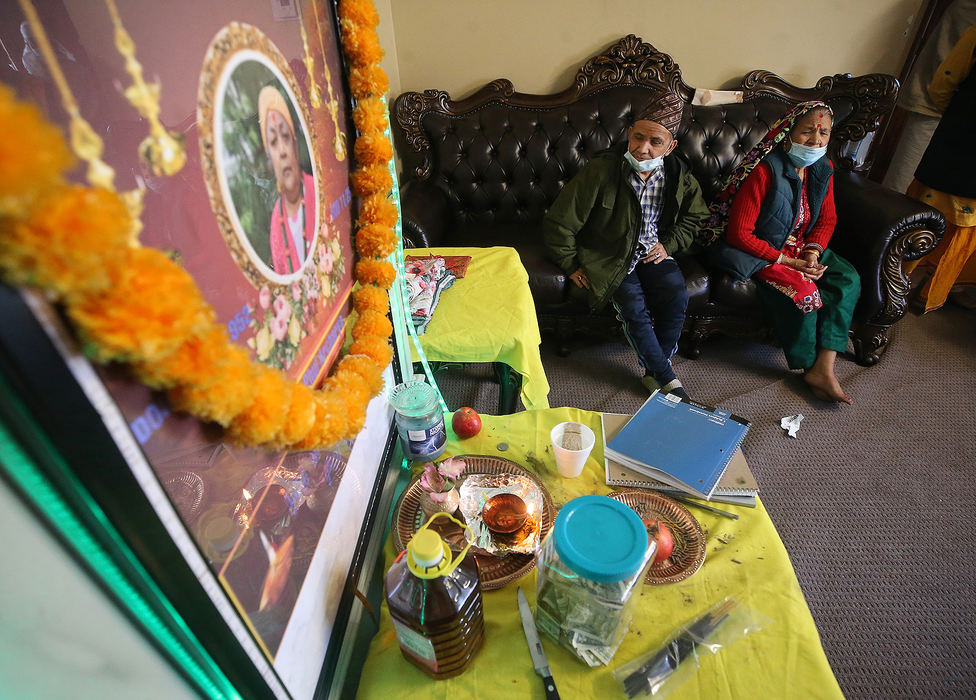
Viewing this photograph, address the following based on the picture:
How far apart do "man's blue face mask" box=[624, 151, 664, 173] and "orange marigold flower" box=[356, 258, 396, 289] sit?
147 cm

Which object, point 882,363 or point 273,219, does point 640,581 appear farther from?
point 882,363

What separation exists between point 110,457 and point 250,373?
12cm

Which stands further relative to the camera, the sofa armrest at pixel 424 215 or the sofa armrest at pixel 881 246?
the sofa armrest at pixel 424 215

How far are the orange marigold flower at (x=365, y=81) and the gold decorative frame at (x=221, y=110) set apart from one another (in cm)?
23

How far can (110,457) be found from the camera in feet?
0.92

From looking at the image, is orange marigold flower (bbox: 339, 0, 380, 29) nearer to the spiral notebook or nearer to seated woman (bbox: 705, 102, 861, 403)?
the spiral notebook

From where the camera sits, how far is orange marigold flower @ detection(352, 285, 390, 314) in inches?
30.7

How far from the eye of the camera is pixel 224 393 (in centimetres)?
35

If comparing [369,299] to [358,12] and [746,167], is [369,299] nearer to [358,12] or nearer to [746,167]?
[358,12]

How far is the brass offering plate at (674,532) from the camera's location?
73 centimetres

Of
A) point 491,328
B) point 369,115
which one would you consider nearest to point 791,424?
point 491,328

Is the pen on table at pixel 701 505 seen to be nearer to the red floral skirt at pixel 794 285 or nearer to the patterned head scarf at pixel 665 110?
the patterned head scarf at pixel 665 110

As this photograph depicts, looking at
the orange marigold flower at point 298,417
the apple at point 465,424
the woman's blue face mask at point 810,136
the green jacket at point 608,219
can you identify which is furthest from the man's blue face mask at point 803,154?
the orange marigold flower at point 298,417

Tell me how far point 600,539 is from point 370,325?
1.53 feet
